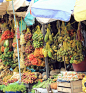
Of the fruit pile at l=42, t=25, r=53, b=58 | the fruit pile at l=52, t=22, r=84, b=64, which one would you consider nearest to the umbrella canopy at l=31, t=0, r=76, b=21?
the fruit pile at l=52, t=22, r=84, b=64

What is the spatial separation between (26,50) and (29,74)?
95 centimetres

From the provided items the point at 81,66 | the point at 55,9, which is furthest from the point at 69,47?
the point at 55,9

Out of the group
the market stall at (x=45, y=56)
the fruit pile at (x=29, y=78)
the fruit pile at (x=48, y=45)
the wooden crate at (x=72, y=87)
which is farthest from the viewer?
the fruit pile at (x=29, y=78)

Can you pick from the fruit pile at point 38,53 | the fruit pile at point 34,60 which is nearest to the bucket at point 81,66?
the fruit pile at point 38,53

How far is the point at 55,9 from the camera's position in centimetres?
392

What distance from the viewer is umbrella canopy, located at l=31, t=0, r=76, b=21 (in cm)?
379

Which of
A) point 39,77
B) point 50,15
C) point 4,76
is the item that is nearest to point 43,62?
point 39,77

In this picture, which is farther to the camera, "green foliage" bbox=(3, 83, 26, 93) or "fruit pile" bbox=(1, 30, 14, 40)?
"fruit pile" bbox=(1, 30, 14, 40)

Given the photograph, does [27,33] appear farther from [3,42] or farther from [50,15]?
[50,15]

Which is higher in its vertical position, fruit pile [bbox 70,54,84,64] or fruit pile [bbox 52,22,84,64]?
fruit pile [bbox 52,22,84,64]

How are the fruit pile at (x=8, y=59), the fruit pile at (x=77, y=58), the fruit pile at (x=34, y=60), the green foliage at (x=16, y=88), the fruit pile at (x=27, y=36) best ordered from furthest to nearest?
1. the fruit pile at (x=8, y=59)
2. the fruit pile at (x=27, y=36)
3. the fruit pile at (x=34, y=60)
4. the green foliage at (x=16, y=88)
5. the fruit pile at (x=77, y=58)

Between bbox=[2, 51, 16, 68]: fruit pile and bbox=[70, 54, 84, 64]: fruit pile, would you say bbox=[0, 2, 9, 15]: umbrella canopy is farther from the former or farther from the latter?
bbox=[70, 54, 84, 64]: fruit pile

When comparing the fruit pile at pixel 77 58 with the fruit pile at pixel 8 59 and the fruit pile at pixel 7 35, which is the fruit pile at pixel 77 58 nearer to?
the fruit pile at pixel 8 59

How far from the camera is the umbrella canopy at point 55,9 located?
379 cm
